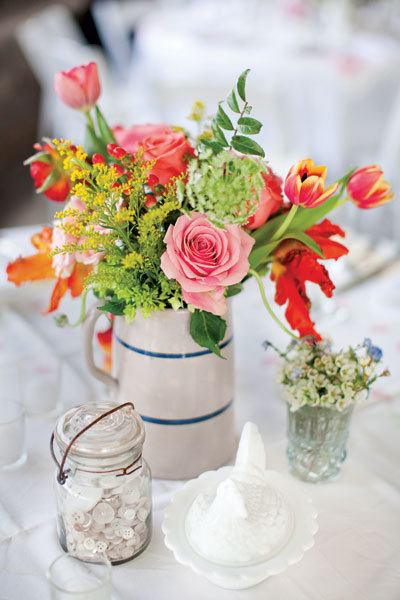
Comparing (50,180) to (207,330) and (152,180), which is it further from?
(207,330)

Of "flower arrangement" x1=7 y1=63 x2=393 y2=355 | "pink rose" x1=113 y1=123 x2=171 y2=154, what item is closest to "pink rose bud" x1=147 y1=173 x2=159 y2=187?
"flower arrangement" x1=7 y1=63 x2=393 y2=355

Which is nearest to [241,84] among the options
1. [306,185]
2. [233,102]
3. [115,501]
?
[233,102]

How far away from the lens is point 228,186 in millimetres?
612

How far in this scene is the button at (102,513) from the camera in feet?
2.18

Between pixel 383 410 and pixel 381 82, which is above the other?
pixel 381 82

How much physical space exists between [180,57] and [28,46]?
69 centimetres

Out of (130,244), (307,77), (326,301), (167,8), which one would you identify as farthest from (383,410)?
(167,8)

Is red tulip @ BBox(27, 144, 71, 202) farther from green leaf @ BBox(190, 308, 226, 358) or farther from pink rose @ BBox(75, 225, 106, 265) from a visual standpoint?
green leaf @ BBox(190, 308, 226, 358)

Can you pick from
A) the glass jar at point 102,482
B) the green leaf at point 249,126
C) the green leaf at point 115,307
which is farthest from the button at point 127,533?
the green leaf at point 249,126

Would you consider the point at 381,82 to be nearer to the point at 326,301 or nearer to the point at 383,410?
the point at 326,301

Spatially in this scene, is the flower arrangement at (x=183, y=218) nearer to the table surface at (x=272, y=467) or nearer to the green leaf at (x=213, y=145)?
the green leaf at (x=213, y=145)

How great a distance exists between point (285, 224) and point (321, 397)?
0.71ft

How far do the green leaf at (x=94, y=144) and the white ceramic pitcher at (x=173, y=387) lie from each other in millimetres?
214

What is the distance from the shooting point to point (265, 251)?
0.78 m
